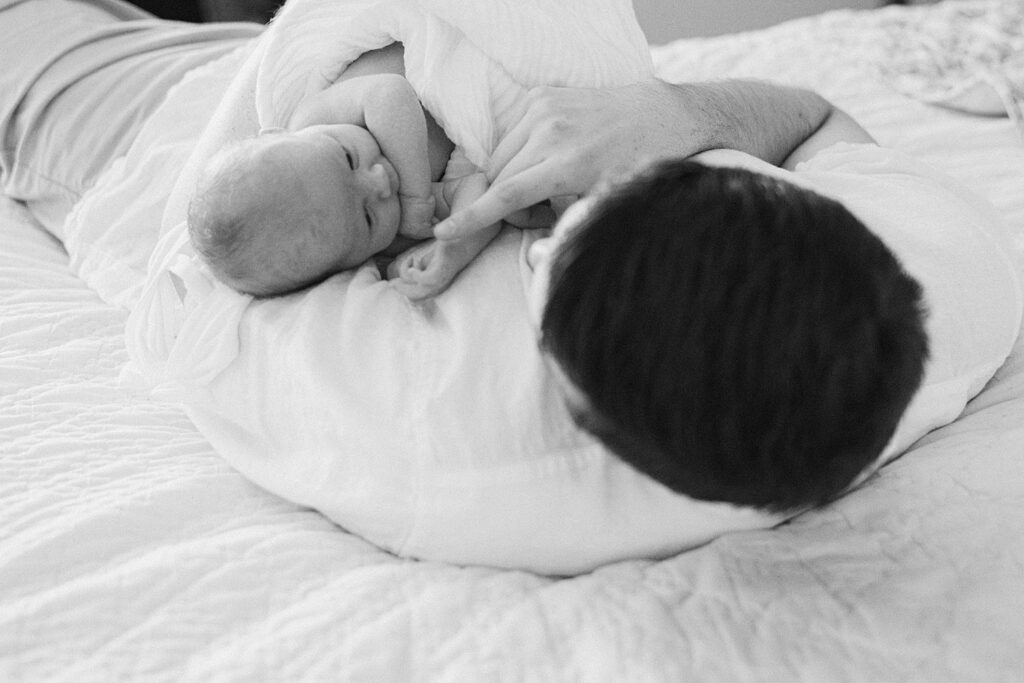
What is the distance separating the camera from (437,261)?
0.78m

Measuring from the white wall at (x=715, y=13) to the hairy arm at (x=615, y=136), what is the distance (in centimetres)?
202

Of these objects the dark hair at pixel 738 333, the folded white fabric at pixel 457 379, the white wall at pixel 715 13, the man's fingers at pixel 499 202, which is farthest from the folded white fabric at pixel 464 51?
the white wall at pixel 715 13

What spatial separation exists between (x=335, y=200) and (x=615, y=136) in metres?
0.29

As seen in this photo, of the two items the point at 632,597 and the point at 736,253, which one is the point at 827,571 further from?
the point at 736,253

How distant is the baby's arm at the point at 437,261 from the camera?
77cm

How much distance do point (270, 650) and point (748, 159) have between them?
21.8 inches

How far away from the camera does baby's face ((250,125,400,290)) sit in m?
0.80

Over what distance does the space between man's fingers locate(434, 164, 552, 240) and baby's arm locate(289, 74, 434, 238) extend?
93mm

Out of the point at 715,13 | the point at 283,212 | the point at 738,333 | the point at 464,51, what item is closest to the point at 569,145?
the point at 464,51

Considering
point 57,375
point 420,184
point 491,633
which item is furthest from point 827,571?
point 57,375

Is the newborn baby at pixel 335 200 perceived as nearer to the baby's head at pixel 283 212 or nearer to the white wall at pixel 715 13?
the baby's head at pixel 283 212

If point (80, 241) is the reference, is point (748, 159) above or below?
above

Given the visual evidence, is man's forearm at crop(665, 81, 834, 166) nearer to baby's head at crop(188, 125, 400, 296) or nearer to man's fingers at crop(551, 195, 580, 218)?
man's fingers at crop(551, 195, 580, 218)

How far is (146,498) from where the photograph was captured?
753mm
